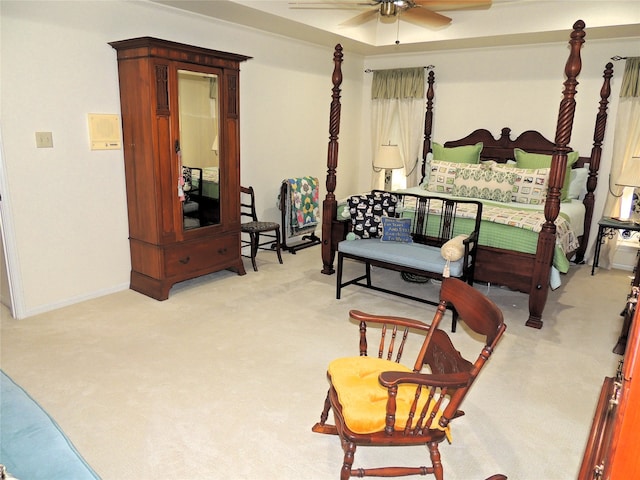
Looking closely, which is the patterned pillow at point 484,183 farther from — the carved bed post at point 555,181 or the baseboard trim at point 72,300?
the baseboard trim at point 72,300

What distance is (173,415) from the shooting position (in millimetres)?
2256

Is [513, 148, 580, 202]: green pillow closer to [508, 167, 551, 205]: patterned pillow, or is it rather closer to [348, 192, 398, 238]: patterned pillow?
[508, 167, 551, 205]: patterned pillow

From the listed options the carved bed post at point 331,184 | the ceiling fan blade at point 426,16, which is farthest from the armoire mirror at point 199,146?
the ceiling fan blade at point 426,16

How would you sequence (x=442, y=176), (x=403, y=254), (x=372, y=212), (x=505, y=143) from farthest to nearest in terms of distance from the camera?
(x=505, y=143) < (x=442, y=176) < (x=372, y=212) < (x=403, y=254)

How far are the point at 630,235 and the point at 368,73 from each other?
370cm

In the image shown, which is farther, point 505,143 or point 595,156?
point 505,143

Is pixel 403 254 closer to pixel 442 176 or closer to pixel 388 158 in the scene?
pixel 442 176

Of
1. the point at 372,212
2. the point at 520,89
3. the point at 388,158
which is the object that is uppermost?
the point at 520,89

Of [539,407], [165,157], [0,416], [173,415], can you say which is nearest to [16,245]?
[165,157]

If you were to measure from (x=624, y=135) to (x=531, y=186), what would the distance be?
44.2 inches

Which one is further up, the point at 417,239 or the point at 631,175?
the point at 631,175

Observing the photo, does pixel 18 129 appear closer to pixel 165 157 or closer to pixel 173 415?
pixel 165 157

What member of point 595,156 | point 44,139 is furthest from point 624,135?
point 44,139

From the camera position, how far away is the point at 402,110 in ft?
19.6
